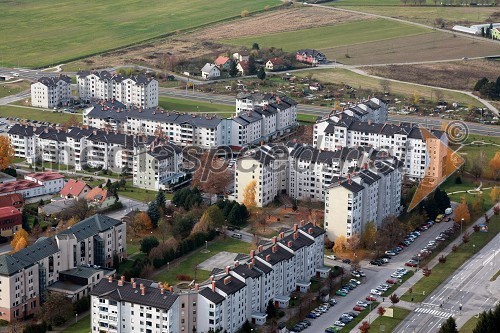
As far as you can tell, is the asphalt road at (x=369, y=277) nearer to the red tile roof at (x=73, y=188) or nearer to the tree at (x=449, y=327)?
the tree at (x=449, y=327)

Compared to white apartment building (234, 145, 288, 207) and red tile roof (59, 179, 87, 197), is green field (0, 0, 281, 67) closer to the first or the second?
red tile roof (59, 179, 87, 197)

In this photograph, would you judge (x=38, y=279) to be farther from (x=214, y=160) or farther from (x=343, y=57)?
(x=343, y=57)

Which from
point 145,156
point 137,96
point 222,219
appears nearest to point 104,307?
point 222,219

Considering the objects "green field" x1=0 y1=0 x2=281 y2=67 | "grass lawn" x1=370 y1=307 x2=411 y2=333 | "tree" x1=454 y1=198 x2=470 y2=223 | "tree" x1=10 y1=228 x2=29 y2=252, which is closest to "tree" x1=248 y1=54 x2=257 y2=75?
"green field" x1=0 y1=0 x2=281 y2=67

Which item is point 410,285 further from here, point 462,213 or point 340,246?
point 462,213

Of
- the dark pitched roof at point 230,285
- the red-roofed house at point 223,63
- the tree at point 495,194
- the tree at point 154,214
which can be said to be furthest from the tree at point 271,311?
the red-roofed house at point 223,63

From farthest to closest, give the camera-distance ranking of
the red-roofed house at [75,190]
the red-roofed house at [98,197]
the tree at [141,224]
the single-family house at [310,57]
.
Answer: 1. the single-family house at [310,57]
2. the red-roofed house at [75,190]
3. the red-roofed house at [98,197]
4. the tree at [141,224]

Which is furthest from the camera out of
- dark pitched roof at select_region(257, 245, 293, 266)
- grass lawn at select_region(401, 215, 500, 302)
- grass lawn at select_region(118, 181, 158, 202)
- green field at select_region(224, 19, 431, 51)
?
green field at select_region(224, 19, 431, 51)
